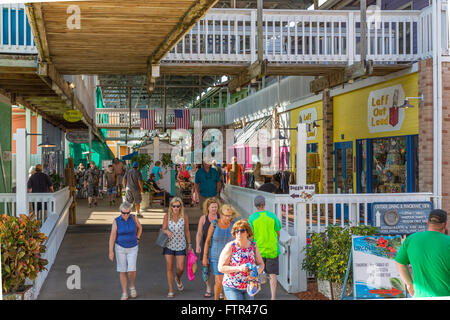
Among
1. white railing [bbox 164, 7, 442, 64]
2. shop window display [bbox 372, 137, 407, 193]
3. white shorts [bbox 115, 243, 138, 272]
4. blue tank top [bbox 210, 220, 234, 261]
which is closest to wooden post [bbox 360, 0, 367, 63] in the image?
white railing [bbox 164, 7, 442, 64]

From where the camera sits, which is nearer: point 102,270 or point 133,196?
point 102,270

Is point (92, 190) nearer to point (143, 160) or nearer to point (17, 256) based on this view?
point (143, 160)

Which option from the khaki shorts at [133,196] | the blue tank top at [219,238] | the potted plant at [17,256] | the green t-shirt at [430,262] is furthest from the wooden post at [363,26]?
the potted plant at [17,256]

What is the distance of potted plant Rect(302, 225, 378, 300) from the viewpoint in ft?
27.1

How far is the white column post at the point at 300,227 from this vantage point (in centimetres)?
895

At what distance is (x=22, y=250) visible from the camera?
7.00 m

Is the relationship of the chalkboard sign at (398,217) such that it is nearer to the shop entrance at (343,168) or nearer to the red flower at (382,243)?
the red flower at (382,243)

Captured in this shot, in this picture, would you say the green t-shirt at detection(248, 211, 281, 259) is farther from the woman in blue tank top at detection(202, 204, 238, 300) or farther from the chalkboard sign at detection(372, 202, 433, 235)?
the chalkboard sign at detection(372, 202, 433, 235)

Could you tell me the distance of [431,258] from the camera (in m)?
5.17

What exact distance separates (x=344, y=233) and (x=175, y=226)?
256 cm

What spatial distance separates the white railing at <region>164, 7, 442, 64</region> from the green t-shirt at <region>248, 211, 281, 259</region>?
227 inches

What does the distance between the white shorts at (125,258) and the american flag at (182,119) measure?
23.1 meters

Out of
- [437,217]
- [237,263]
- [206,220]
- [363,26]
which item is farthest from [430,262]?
[363,26]

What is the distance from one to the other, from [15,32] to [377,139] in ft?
29.2
